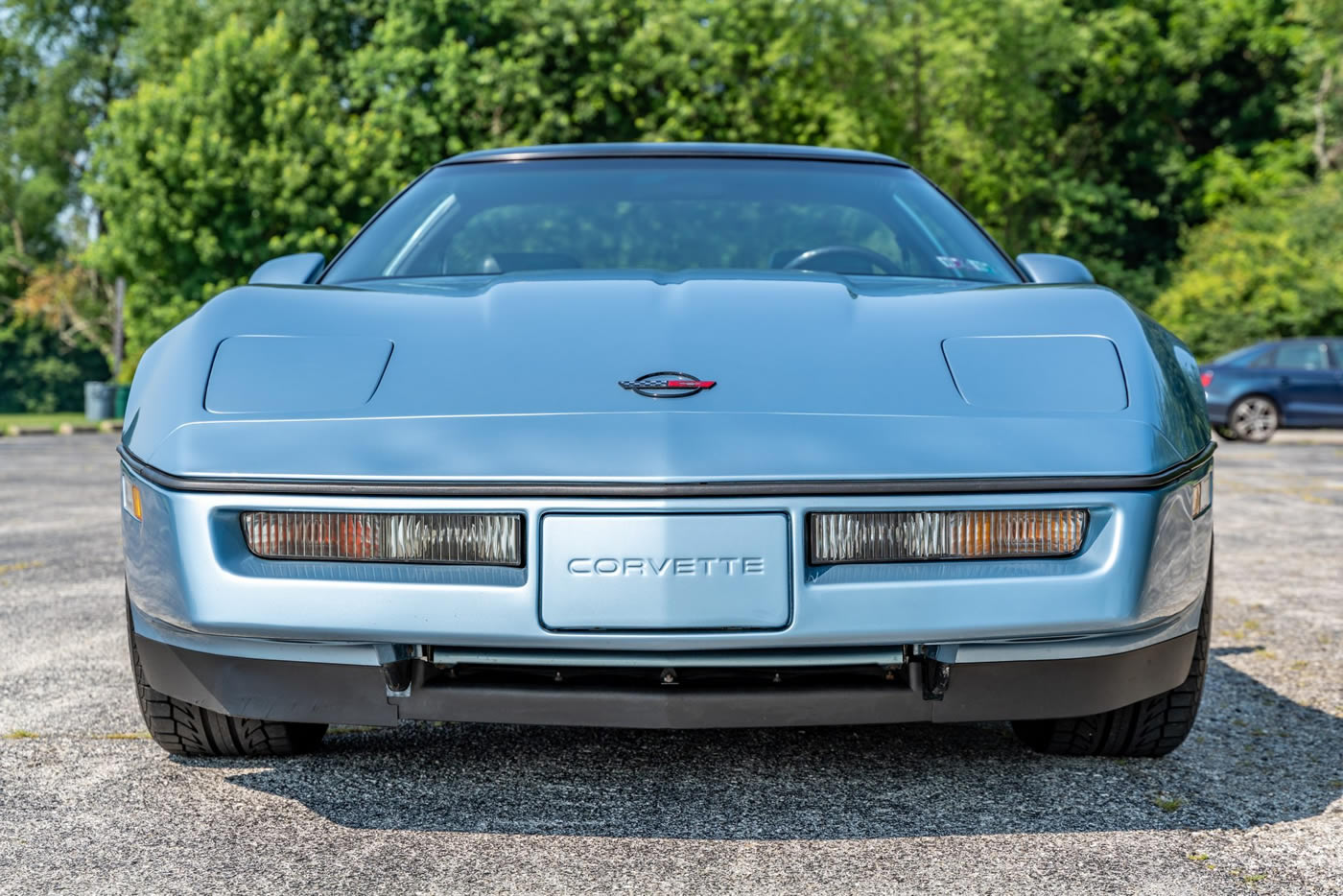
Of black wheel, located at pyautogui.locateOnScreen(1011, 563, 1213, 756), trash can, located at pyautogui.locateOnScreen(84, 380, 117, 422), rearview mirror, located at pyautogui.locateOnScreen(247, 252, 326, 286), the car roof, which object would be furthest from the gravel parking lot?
trash can, located at pyautogui.locateOnScreen(84, 380, 117, 422)

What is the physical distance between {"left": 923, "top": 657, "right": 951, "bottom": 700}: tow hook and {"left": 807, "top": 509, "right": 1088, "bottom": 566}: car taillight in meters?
0.19

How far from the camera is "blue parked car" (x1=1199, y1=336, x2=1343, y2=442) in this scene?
18469 mm

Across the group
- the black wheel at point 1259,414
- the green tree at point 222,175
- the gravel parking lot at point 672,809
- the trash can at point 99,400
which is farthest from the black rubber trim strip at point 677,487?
the trash can at point 99,400

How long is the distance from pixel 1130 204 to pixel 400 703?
33578 mm

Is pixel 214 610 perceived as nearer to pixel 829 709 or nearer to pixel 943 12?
pixel 829 709

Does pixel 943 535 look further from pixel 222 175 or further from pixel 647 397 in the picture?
pixel 222 175

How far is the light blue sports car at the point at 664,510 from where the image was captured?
6.79ft

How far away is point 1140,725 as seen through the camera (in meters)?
2.68

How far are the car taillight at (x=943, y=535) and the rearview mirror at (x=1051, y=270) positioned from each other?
3.53 feet

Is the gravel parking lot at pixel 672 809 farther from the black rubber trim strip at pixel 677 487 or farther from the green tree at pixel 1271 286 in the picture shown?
the green tree at pixel 1271 286

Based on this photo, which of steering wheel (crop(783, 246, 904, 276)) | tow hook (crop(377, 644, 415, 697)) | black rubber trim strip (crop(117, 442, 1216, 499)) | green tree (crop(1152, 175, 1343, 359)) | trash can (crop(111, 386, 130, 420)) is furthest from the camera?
trash can (crop(111, 386, 130, 420))

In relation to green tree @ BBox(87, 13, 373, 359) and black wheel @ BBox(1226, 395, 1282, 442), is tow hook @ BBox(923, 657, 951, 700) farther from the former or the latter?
green tree @ BBox(87, 13, 373, 359)

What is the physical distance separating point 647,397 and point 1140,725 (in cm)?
126

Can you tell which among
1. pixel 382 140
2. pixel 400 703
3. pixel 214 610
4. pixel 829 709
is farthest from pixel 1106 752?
pixel 382 140
